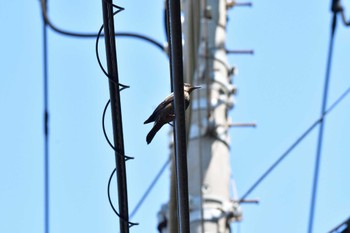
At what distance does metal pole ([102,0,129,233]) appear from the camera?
17.6ft

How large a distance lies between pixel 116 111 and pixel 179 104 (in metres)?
0.65

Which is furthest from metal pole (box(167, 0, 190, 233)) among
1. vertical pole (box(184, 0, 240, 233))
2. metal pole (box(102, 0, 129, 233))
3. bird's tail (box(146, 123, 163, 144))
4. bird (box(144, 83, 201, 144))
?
vertical pole (box(184, 0, 240, 233))

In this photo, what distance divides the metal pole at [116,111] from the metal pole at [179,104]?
447mm

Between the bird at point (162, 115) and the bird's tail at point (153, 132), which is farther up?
the bird at point (162, 115)

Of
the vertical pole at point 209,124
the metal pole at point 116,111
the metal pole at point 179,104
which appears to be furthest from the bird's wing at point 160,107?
the vertical pole at point 209,124

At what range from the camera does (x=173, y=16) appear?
475cm

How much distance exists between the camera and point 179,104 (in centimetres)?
493

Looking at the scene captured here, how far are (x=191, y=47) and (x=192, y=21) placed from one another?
0.42 m

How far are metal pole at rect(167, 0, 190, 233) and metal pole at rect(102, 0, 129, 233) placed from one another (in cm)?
45

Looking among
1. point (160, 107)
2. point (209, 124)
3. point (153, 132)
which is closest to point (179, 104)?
point (160, 107)

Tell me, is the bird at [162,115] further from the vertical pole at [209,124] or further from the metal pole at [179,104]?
the vertical pole at [209,124]

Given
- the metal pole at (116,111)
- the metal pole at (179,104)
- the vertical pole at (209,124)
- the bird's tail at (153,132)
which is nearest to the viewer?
the metal pole at (179,104)

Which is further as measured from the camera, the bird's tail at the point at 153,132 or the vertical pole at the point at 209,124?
the vertical pole at the point at 209,124

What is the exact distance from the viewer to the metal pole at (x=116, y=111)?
538 cm
